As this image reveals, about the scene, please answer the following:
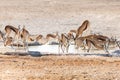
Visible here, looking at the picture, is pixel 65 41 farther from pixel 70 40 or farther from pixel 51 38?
pixel 51 38

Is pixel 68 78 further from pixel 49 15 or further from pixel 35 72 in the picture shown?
pixel 49 15

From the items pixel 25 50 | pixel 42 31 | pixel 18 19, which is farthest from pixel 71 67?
pixel 18 19

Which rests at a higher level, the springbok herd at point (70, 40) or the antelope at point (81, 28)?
the antelope at point (81, 28)

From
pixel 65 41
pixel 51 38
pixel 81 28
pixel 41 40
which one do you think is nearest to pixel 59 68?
pixel 65 41

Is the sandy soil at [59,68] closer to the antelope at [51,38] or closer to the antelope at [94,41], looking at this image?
the antelope at [94,41]

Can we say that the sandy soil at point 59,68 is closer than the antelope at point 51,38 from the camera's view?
Yes

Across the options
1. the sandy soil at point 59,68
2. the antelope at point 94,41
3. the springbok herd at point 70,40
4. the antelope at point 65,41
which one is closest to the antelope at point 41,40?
the springbok herd at point 70,40

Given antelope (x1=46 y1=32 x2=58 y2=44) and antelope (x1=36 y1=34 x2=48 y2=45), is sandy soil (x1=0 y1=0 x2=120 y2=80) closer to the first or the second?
antelope (x1=36 y1=34 x2=48 y2=45)

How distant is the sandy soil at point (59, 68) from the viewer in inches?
429

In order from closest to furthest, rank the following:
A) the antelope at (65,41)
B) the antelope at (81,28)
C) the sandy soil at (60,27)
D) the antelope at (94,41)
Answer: the sandy soil at (60,27)
the antelope at (94,41)
the antelope at (65,41)
the antelope at (81,28)

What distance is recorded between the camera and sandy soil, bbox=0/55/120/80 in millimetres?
10898

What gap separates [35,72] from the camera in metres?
11.3

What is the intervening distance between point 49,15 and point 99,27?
308 centimetres

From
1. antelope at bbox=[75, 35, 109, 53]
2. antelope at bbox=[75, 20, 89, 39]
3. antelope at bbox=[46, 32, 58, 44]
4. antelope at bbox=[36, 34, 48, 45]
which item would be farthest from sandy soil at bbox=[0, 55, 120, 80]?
antelope at bbox=[36, 34, 48, 45]
